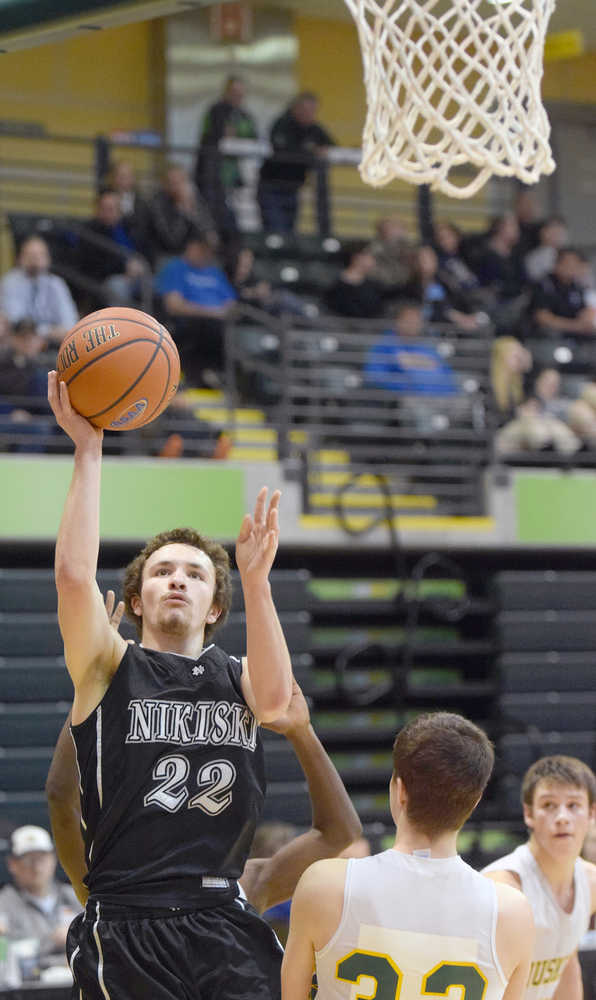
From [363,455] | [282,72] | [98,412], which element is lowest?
[98,412]

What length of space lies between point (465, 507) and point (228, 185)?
3761 millimetres

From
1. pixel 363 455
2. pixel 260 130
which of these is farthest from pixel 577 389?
pixel 260 130

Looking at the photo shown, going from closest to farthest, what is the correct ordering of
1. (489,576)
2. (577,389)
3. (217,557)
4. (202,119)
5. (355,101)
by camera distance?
(217,557) → (489,576) → (577,389) → (202,119) → (355,101)

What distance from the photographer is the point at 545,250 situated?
14.2 meters

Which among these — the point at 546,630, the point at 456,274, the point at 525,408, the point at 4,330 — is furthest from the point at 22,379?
the point at 456,274

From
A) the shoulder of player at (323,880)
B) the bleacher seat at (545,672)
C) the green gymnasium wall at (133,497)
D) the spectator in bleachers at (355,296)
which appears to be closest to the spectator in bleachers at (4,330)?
the green gymnasium wall at (133,497)

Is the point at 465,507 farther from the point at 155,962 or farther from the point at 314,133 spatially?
the point at 155,962

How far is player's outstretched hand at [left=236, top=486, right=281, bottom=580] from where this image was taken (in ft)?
11.2

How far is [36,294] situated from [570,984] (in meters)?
6.87

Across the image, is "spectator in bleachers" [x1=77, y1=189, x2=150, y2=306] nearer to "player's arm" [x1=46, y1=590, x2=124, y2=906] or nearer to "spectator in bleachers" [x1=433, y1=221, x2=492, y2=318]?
"spectator in bleachers" [x1=433, y1=221, x2=492, y2=318]

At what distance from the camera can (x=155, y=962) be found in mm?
3338

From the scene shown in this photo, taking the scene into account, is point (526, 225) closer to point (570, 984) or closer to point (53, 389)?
point (570, 984)

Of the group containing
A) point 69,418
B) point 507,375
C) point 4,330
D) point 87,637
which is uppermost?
point 507,375

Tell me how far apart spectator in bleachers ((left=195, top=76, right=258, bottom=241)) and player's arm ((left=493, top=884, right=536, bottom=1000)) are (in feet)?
31.5
